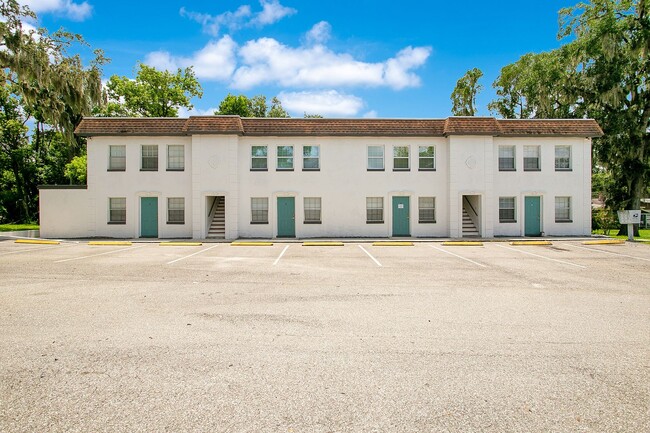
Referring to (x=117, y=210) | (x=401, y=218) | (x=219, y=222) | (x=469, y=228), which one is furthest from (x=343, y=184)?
(x=117, y=210)

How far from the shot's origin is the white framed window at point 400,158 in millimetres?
22734

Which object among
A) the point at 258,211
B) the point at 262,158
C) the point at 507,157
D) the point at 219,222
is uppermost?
the point at 507,157

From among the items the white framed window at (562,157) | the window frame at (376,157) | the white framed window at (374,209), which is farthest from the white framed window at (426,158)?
the white framed window at (562,157)

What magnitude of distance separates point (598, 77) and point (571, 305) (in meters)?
23.6

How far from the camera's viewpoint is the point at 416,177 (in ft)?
74.1

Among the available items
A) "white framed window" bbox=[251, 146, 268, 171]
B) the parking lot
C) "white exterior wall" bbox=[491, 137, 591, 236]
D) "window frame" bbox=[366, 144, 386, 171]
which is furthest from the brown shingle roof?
the parking lot

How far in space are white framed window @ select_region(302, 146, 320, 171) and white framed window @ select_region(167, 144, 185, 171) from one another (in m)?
6.84

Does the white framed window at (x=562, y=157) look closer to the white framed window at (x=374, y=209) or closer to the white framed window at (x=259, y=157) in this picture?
the white framed window at (x=374, y=209)

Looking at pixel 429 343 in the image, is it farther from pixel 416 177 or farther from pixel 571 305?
pixel 416 177

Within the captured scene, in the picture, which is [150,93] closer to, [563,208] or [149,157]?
[149,157]

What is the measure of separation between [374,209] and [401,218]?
1.62m

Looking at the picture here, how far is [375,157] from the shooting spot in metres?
22.8

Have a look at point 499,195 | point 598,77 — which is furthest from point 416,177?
point 598,77

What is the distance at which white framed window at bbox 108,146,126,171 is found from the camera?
22406 millimetres
